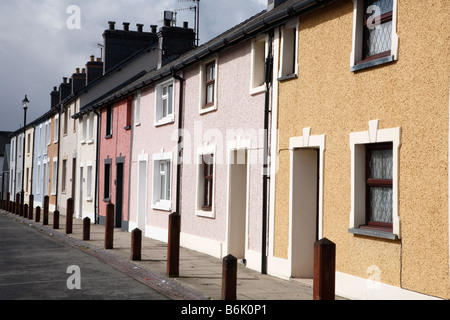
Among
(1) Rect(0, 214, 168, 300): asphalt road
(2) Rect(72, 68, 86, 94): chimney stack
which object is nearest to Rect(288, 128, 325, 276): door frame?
(1) Rect(0, 214, 168, 300): asphalt road

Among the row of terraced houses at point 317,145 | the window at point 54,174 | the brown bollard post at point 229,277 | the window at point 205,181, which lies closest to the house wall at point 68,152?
the window at point 54,174

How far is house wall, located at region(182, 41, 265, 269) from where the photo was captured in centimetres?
1232

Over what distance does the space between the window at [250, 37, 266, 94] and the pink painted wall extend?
416 inches

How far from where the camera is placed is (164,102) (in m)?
19.2

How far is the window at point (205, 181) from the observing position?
14.9 m

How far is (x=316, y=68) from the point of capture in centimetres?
1020

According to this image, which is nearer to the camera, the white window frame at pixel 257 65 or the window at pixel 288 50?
the window at pixel 288 50

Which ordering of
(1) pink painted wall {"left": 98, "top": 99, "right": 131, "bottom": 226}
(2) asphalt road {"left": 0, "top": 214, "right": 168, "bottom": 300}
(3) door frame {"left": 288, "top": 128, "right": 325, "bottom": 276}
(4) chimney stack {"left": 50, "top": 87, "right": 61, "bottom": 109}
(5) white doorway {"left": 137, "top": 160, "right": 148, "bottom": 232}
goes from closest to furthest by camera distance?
(2) asphalt road {"left": 0, "top": 214, "right": 168, "bottom": 300} < (3) door frame {"left": 288, "top": 128, "right": 325, "bottom": 276} < (5) white doorway {"left": 137, "top": 160, "right": 148, "bottom": 232} < (1) pink painted wall {"left": 98, "top": 99, "right": 131, "bottom": 226} < (4) chimney stack {"left": 50, "top": 87, "right": 61, "bottom": 109}

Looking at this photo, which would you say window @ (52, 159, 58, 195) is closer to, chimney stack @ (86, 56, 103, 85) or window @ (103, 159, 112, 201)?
chimney stack @ (86, 56, 103, 85)

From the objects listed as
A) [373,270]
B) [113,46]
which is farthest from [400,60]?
[113,46]

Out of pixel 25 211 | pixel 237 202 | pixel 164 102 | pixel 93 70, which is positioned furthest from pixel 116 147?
pixel 237 202

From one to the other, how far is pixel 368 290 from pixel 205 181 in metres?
7.62

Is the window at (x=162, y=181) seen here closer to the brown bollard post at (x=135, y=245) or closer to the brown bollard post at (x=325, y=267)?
the brown bollard post at (x=135, y=245)

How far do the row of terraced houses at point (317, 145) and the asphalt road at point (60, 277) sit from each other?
3.07 m
